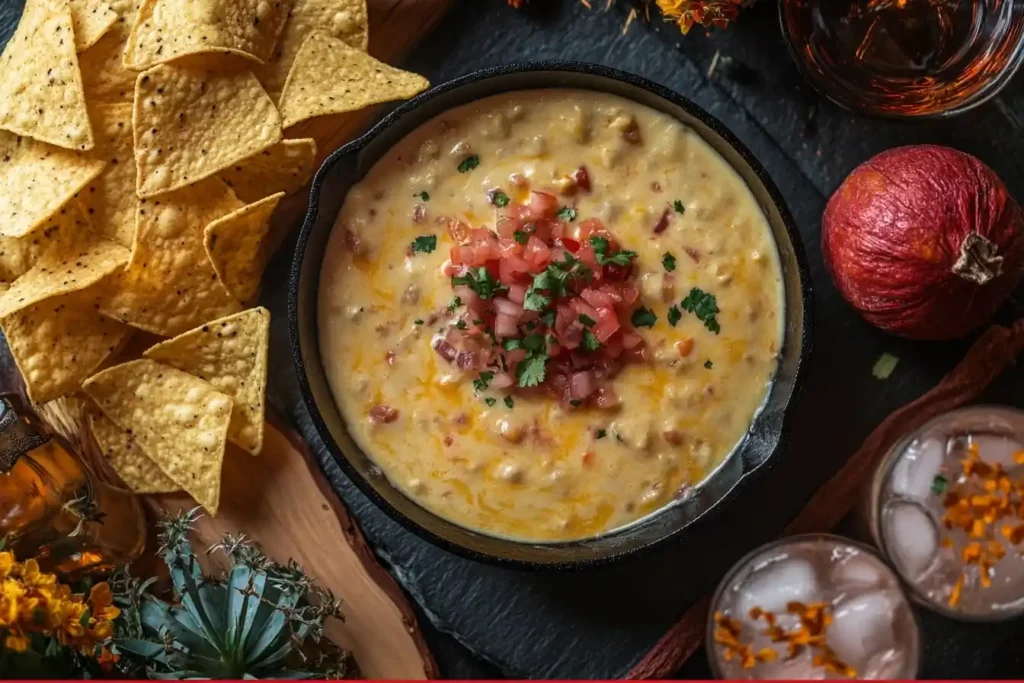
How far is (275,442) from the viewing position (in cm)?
300

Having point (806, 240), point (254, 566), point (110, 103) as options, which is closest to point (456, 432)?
point (254, 566)

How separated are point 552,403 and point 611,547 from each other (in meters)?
0.40

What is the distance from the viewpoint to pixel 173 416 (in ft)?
9.61

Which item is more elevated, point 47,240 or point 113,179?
point 113,179

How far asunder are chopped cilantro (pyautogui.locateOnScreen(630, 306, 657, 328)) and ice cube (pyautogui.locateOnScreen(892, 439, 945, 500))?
77cm

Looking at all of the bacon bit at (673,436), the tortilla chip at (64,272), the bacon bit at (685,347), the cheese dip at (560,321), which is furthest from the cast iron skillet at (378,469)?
the tortilla chip at (64,272)

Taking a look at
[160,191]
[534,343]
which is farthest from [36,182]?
[534,343]

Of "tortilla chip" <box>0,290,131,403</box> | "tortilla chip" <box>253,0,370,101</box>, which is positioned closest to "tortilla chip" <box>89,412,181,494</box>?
"tortilla chip" <box>0,290,131,403</box>

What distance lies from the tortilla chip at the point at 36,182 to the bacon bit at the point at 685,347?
1.67 m

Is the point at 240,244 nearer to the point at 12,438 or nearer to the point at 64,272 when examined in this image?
the point at 64,272

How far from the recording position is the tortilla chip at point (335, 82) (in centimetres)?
279

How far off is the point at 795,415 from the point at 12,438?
2.11 metres

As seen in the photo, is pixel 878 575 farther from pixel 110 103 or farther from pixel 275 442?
pixel 110 103

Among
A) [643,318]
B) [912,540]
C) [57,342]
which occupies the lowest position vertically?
[57,342]
